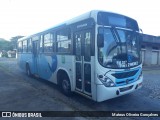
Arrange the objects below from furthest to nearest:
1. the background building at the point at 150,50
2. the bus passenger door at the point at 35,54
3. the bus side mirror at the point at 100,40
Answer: the background building at the point at 150,50
the bus passenger door at the point at 35,54
the bus side mirror at the point at 100,40

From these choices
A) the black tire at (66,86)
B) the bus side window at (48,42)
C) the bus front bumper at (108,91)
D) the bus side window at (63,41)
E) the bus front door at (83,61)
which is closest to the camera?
the bus front bumper at (108,91)

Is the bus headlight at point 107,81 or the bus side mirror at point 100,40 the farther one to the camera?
the bus headlight at point 107,81

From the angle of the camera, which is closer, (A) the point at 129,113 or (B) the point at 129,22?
(A) the point at 129,113

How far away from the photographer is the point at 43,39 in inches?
358

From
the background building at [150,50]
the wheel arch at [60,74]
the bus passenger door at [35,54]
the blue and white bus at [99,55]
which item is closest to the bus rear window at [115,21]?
the blue and white bus at [99,55]

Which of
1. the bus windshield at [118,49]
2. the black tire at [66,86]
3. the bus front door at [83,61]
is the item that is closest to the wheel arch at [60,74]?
the black tire at [66,86]

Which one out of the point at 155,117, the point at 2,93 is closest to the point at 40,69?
the point at 2,93

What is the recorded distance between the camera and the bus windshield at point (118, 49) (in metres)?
5.30

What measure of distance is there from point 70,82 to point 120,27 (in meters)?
2.83

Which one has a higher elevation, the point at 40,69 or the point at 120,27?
the point at 120,27

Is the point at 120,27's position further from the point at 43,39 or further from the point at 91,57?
the point at 43,39

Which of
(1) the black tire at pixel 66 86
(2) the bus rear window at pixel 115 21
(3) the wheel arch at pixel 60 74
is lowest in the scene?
(1) the black tire at pixel 66 86

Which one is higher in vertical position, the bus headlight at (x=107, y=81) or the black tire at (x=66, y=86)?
the bus headlight at (x=107, y=81)

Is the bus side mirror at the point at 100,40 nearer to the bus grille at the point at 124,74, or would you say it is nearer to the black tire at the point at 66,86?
the bus grille at the point at 124,74
